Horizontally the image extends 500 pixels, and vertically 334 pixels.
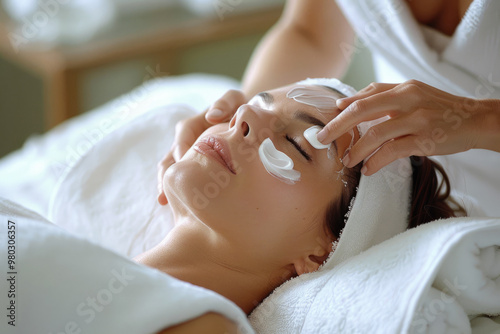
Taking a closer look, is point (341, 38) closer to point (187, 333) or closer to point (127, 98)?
point (127, 98)

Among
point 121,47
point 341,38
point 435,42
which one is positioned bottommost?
point 121,47

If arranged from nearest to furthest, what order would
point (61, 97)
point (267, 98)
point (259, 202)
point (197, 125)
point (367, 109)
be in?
point (367, 109), point (259, 202), point (267, 98), point (197, 125), point (61, 97)

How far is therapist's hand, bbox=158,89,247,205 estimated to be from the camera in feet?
3.77

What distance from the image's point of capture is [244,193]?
0.97 m

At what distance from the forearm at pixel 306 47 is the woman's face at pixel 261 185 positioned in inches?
17.4

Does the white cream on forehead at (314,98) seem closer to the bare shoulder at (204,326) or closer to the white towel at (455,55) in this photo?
the white towel at (455,55)

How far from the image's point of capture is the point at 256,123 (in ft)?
3.34

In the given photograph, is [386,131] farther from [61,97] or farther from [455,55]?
[61,97]

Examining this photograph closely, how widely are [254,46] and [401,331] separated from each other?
2.08 metres

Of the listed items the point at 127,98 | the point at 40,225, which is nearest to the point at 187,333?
the point at 40,225

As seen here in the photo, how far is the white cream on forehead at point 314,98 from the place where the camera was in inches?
40.9

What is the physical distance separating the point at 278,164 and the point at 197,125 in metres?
0.30

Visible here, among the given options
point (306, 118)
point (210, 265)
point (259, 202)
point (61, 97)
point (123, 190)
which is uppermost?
point (306, 118)

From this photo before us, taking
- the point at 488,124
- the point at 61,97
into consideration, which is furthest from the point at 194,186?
the point at 61,97
